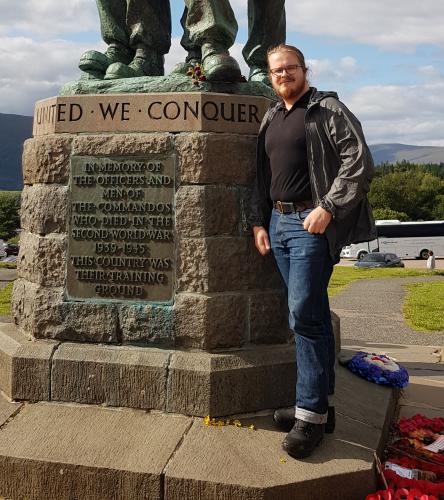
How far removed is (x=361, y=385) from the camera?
422cm

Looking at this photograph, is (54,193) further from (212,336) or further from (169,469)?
(169,469)

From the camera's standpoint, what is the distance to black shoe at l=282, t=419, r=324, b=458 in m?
3.00

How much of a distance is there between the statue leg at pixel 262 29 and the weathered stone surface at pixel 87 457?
9.12 feet

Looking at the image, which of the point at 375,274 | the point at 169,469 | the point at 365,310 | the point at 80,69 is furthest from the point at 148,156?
the point at 375,274

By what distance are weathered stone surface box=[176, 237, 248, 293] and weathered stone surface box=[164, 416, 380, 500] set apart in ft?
2.73

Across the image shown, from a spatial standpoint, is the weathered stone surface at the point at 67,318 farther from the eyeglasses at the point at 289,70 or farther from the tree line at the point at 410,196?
the tree line at the point at 410,196

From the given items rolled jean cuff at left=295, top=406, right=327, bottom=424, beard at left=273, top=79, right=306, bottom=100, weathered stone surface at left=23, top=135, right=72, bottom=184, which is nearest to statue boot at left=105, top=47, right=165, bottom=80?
weathered stone surface at left=23, top=135, right=72, bottom=184

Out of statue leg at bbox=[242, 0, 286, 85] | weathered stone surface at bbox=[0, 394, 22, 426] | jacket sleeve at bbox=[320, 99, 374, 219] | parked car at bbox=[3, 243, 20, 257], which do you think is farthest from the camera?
parked car at bbox=[3, 243, 20, 257]

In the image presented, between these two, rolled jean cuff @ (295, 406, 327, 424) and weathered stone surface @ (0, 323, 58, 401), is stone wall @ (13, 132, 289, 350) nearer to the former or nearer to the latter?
weathered stone surface @ (0, 323, 58, 401)

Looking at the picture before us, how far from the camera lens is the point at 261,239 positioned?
11.1 feet

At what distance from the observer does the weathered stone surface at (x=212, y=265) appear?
3.59 meters

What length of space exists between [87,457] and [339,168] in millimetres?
1942

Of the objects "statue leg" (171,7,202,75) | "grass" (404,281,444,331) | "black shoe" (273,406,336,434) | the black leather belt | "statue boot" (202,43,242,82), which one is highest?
"statue leg" (171,7,202,75)

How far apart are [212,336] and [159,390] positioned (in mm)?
443
